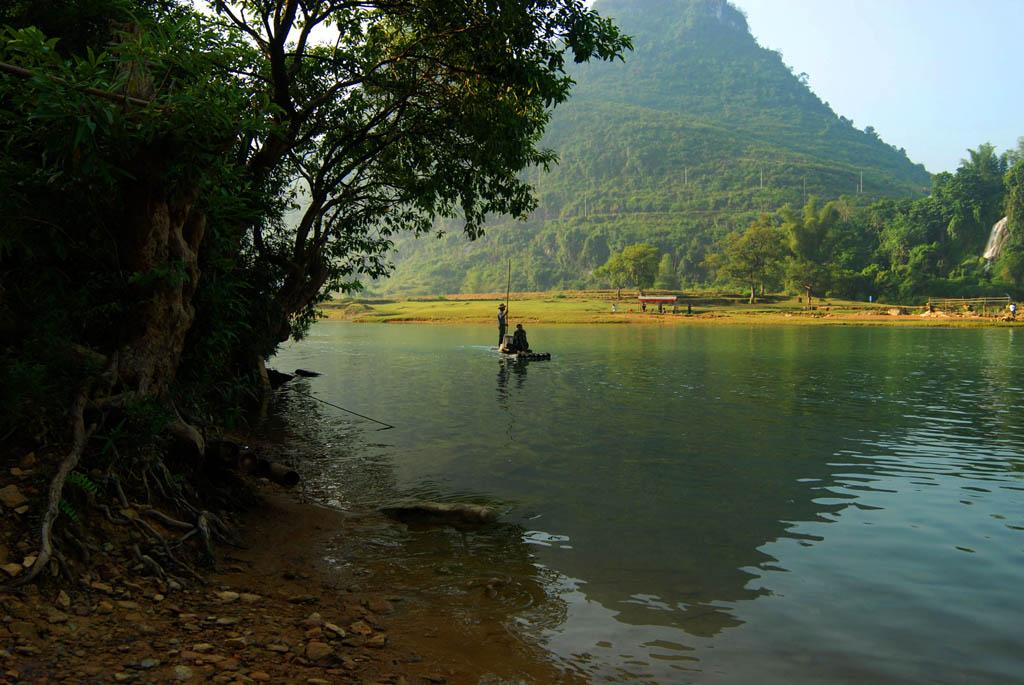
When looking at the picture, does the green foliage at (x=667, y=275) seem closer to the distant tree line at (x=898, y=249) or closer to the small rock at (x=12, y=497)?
the distant tree line at (x=898, y=249)

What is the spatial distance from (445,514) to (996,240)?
5589 inches

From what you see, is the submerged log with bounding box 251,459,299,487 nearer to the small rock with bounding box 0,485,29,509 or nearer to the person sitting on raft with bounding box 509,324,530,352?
the small rock with bounding box 0,485,29,509

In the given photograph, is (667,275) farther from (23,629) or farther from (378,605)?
(23,629)

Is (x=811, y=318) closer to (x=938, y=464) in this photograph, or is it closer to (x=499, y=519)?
(x=938, y=464)

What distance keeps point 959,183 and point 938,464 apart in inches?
5744

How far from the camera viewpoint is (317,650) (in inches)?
229

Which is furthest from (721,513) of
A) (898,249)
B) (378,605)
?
(898,249)

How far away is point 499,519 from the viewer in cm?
1088

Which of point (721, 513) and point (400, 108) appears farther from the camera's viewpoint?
point (400, 108)

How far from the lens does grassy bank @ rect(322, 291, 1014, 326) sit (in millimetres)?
86000

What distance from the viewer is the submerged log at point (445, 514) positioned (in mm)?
10547

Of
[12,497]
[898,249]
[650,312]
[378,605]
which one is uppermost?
[898,249]

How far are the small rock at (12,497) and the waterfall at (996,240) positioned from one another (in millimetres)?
144208

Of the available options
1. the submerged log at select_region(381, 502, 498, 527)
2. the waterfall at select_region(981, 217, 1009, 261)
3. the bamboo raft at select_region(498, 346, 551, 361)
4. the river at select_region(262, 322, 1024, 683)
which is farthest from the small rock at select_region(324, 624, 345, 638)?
the waterfall at select_region(981, 217, 1009, 261)
